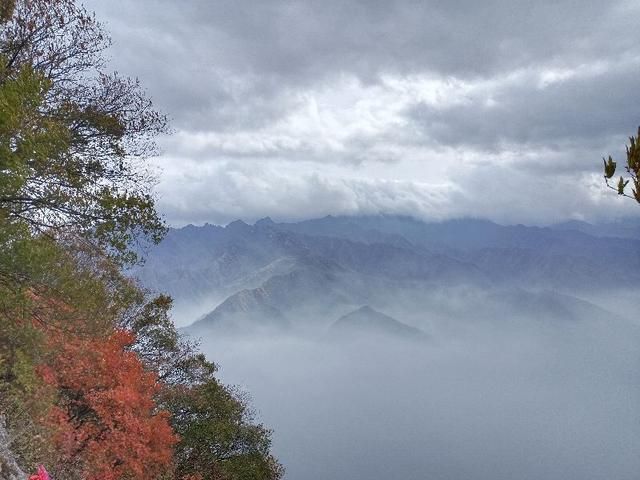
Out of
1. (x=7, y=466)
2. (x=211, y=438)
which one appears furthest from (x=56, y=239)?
(x=211, y=438)

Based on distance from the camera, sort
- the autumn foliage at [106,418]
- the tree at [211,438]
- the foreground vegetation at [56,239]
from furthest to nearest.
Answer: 1. the tree at [211,438]
2. the autumn foliage at [106,418]
3. the foreground vegetation at [56,239]

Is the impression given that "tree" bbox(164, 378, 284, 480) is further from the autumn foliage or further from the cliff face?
the cliff face

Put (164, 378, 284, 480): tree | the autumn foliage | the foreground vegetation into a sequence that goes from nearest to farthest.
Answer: the foreground vegetation, the autumn foliage, (164, 378, 284, 480): tree

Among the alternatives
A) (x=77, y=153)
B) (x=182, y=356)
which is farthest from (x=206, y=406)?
(x=77, y=153)

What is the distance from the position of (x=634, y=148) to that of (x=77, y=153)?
1566 centimetres

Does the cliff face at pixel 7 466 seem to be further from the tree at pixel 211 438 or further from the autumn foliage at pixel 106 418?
the tree at pixel 211 438

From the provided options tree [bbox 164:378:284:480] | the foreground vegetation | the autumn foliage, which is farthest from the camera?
tree [bbox 164:378:284:480]

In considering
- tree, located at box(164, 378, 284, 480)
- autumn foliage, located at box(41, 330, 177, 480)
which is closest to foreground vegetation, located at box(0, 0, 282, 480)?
autumn foliage, located at box(41, 330, 177, 480)

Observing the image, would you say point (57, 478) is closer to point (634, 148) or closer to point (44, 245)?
point (44, 245)

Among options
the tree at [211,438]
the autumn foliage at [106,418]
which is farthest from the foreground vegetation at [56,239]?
the tree at [211,438]

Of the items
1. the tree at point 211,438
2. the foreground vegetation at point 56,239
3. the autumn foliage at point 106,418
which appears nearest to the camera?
the foreground vegetation at point 56,239

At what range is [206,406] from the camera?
41.3 m

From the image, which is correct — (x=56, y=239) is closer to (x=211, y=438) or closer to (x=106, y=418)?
(x=106, y=418)

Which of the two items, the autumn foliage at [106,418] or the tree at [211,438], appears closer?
the autumn foliage at [106,418]
